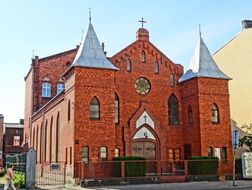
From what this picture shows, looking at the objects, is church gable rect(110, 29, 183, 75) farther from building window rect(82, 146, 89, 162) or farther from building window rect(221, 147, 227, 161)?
building window rect(82, 146, 89, 162)

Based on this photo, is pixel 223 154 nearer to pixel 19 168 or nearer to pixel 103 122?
pixel 103 122

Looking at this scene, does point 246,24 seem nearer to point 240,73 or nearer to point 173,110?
point 240,73

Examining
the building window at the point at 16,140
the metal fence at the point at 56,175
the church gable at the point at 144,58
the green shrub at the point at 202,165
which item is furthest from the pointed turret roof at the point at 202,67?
the building window at the point at 16,140

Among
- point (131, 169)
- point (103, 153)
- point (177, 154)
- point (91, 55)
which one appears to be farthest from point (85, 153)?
point (177, 154)

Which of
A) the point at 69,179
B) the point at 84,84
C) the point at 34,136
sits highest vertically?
the point at 84,84

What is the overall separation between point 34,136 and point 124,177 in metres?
24.1

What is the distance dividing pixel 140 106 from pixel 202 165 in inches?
264

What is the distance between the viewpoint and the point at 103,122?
1035 inches

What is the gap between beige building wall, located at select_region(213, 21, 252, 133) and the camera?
Answer: 117ft

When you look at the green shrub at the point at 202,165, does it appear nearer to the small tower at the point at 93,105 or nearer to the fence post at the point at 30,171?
the small tower at the point at 93,105

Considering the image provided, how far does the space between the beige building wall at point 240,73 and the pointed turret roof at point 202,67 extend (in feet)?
20.0

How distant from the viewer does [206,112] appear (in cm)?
2939

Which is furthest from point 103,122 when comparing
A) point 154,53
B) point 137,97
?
point 154,53

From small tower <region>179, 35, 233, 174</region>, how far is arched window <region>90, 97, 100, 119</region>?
800 centimetres
